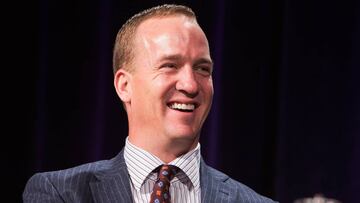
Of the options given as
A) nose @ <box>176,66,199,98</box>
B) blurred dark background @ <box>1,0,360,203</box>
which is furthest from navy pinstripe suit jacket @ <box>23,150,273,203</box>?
blurred dark background @ <box>1,0,360,203</box>

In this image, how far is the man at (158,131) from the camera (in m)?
1.58

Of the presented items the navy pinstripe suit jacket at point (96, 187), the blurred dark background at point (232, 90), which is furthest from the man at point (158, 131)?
the blurred dark background at point (232, 90)

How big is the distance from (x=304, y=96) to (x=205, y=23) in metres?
0.51

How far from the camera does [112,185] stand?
1.60 meters

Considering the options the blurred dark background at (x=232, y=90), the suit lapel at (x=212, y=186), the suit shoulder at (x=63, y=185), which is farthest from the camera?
the blurred dark background at (x=232, y=90)

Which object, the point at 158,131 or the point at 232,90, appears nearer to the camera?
the point at 158,131

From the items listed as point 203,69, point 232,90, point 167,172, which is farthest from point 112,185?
point 232,90

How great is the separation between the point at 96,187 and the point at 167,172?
0.65ft

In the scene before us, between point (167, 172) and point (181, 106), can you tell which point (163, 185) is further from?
point (181, 106)

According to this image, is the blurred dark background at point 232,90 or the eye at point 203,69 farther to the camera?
the blurred dark background at point 232,90

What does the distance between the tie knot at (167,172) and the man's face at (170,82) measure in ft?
0.28

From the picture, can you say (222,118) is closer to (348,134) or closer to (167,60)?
(348,134)

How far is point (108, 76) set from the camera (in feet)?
7.96

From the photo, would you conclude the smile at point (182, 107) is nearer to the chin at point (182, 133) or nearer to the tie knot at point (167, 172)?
the chin at point (182, 133)
